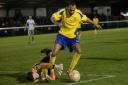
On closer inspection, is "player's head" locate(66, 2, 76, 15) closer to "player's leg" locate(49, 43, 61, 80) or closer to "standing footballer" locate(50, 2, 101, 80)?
"standing footballer" locate(50, 2, 101, 80)

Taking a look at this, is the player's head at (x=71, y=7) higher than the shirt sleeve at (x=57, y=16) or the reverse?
higher

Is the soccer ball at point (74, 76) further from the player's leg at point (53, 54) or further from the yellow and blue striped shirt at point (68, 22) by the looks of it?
the yellow and blue striped shirt at point (68, 22)

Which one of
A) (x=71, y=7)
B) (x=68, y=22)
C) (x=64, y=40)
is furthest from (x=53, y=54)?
(x=71, y=7)

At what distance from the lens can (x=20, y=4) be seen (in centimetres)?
5916

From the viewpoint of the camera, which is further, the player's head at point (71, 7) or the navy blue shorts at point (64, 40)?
the navy blue shorts at point (64, 40)

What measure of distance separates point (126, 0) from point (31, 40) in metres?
37.0

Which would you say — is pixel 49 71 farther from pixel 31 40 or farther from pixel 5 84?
pixel 31 40

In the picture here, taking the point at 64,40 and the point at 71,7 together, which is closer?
the point at 71,7

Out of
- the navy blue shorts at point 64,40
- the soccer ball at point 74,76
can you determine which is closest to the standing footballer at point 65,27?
the navy blue shorts at point 64,40

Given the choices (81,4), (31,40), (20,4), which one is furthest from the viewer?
(81,4)

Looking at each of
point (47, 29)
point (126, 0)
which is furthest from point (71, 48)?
point (126, 0)

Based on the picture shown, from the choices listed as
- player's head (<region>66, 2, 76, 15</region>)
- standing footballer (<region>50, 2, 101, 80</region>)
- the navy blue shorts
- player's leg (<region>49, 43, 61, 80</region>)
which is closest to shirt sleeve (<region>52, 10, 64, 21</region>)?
standing footballer (<region>50, 2, 101, 80</region>)

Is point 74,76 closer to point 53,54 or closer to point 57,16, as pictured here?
point 53,54

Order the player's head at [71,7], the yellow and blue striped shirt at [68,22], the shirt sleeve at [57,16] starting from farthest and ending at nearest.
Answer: the yellow and blue striped shirt at [68,22] < the shirt sleeve at [57,16] < the player's head at [71,7]
